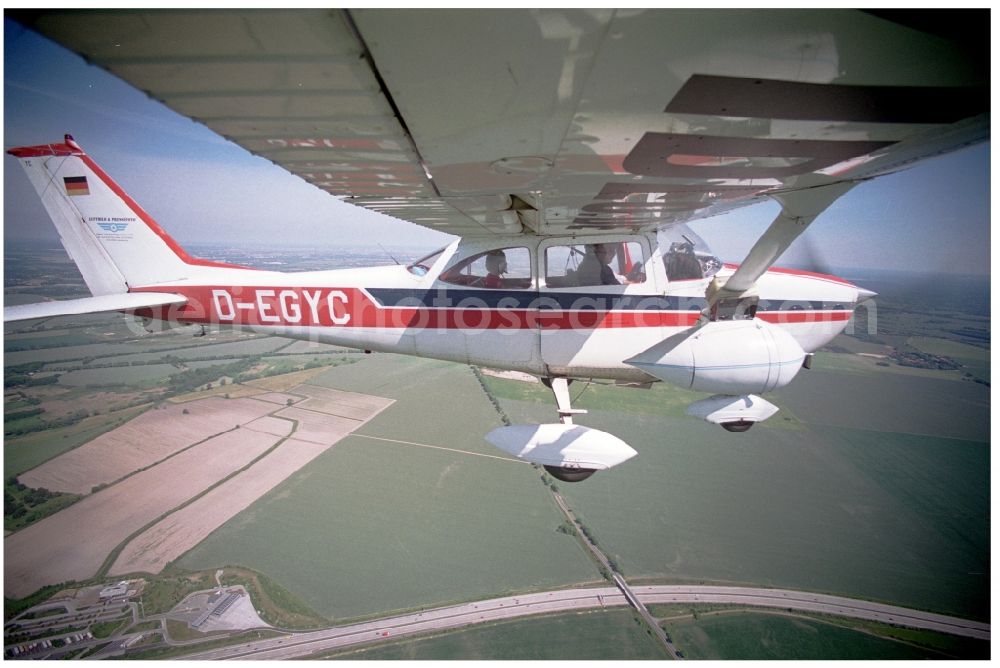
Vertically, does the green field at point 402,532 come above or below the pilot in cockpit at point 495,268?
below

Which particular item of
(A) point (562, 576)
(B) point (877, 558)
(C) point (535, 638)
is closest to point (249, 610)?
(C) point (535, 638)

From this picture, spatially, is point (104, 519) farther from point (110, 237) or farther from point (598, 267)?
point (598, 267)

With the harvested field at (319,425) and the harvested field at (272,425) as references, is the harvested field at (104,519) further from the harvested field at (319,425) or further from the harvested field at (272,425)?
the harvested field at (319,425)

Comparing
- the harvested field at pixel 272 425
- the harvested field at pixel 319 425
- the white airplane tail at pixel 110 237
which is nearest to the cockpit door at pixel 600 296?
the white airplane tail at pixel 110 237

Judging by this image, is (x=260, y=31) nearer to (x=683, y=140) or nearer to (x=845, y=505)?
(x=683, y=140)

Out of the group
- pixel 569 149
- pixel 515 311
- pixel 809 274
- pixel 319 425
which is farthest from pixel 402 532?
pixel 569 149

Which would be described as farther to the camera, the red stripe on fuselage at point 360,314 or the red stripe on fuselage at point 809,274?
the red stripe on fuselage at point 809,274
